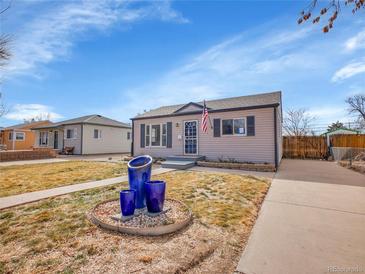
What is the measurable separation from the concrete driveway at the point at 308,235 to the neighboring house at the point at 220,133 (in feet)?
16.7

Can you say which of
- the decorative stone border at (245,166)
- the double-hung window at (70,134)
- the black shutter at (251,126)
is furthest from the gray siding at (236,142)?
the double-hung window at (70,134)

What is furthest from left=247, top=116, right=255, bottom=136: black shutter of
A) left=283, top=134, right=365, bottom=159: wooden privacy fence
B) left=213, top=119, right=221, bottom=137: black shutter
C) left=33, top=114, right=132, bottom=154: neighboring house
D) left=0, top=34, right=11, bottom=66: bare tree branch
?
left=33, top=114, right=132, bottom=154: neighboring house

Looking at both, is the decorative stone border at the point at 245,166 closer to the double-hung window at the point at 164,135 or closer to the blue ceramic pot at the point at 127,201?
the double-hung window at the point at 164,135

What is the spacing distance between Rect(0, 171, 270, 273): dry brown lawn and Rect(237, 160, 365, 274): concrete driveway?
279mm

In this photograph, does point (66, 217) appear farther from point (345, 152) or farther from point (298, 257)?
point (345, 152)

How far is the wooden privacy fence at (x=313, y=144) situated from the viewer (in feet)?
48.4

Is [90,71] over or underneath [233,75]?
over

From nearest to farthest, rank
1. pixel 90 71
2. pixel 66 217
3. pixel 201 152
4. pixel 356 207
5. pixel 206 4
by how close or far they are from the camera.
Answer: pixel 66 217 < pixel 356 207 < pixel 206 4 < pixel 201 152 < pixel 90 71

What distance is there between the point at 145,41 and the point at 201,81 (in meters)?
5.15

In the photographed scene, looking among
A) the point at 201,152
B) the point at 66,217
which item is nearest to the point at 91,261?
the point at 66,217

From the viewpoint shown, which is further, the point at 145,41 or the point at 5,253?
the point at 145,41

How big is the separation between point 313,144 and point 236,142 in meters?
8.74

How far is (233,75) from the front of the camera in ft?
36.3

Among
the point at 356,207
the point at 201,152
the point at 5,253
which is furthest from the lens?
the point at 201,152
